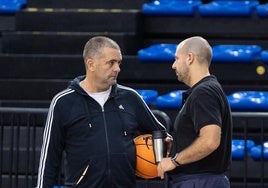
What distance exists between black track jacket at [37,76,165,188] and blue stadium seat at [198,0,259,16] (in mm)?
5582

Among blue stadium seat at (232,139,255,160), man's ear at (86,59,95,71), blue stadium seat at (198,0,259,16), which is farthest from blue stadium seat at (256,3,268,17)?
man's ear at (86,59,95,71)

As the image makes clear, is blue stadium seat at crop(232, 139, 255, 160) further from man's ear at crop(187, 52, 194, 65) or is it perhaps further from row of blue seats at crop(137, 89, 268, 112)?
man's ear at crop(187, 52, 194, 65)

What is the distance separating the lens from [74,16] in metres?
12.2

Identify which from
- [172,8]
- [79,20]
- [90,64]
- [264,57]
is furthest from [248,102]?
[90,64]

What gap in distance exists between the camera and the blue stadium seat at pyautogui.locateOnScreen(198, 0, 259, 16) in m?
11.8

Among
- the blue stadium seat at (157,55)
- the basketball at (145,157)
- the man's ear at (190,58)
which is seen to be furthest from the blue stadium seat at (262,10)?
the man's ear at (190,58)

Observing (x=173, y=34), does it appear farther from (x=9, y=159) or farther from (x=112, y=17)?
(x=9, y=159)

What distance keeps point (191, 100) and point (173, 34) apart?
635cm

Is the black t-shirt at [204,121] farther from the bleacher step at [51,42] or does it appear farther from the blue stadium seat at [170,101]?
the bleacher step at [51,42]

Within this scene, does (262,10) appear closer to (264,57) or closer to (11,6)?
(264,57)

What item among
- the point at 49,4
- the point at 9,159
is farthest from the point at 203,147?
the point at 49,4

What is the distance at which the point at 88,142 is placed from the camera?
6430mm

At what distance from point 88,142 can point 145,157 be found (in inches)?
17.1

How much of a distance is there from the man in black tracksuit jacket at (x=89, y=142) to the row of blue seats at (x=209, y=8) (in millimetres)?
5587
